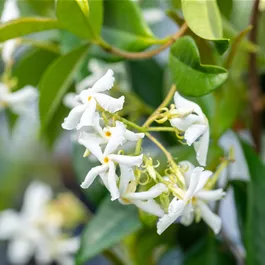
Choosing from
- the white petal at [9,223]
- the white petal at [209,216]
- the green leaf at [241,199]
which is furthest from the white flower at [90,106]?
the white petal at [9,223]

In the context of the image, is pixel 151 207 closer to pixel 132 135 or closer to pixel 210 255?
pixel 132 135

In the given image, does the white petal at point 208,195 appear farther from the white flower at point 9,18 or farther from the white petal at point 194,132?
the white flower at point 9,18

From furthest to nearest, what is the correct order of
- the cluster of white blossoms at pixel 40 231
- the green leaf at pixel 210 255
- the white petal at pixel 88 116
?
the cluster of white blossoms at pixel 40 231, the green leaf at pixel 210 255, the white petal at pixel 88 116

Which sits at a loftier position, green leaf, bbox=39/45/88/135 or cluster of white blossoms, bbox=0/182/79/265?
green leaf, bbox=39/45/88/135

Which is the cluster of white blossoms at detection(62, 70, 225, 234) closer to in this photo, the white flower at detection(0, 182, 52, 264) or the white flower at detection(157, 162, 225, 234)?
the white flower at detection(157, 162, 225, 234)

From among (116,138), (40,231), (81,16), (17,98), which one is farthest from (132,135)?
(40,231)

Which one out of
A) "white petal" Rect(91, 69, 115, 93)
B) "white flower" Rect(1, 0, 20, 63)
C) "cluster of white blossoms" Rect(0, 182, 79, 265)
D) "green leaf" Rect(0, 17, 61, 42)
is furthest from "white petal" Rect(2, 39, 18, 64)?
"cluster of white blossoms" Rect(0, 182, 79, 265)

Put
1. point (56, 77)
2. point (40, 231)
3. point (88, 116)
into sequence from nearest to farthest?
point (88, 116), point (56, 77), point (40, 231)
